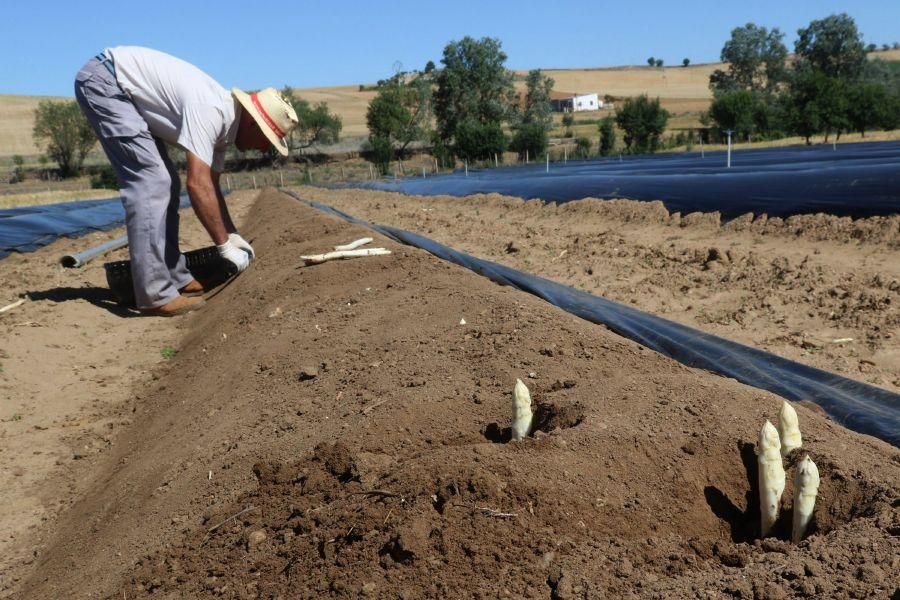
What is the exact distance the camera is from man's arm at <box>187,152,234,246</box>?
5832mm

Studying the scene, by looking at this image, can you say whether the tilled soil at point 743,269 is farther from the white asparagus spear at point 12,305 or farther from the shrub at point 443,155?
the shrub at point 443,155

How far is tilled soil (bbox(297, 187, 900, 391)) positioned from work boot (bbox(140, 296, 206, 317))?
3756 millimetres

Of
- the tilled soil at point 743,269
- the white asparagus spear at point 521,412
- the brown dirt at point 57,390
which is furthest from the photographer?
the tilled soil at point 743,269

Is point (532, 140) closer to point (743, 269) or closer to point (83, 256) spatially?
point (83, 256)

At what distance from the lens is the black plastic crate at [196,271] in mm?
6922

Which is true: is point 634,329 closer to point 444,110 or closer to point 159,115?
point 159,115

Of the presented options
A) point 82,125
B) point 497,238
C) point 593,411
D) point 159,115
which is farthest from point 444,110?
point 593,411

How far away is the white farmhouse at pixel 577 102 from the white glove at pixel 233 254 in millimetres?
83629

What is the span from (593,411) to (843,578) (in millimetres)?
1106

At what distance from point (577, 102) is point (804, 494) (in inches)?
3580

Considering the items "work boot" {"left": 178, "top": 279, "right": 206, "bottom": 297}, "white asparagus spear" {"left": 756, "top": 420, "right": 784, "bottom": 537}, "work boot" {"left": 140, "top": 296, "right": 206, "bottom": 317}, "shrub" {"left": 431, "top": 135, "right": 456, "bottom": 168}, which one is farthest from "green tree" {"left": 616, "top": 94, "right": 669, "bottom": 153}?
"white asparagus spear" {"left": 756, "top": 420, "right": 784, "bottom": 537}

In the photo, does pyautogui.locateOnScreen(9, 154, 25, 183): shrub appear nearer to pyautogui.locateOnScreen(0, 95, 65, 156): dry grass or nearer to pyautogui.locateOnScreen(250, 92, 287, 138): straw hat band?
pyautogui.locateOnScreen(0, 95, 65, 156): dry grass

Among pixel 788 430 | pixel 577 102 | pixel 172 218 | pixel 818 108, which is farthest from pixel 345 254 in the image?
pixel 577 102

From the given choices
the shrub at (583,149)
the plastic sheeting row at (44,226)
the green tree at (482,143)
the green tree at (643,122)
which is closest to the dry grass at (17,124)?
the green tree at (482,143)
